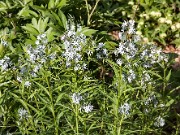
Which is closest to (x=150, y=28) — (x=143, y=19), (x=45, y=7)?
(x=143, y=19)

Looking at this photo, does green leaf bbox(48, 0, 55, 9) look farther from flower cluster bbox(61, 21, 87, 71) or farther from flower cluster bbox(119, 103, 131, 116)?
flower cluster bbox(119, 103, 131, 116)

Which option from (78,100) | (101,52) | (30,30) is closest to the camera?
(78,100)

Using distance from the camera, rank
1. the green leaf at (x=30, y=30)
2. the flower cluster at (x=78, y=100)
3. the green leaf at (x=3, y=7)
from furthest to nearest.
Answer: the green leaf at (x=3, y=7) → the green leaf at (x=30, y=30) → the flower cluster at (x=78, y=100)

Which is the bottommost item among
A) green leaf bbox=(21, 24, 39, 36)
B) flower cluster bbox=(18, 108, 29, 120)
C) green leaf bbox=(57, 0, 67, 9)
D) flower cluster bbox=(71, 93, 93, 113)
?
flower cluster bbox=(18, 108, 29, 120)

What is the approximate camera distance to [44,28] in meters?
3.78

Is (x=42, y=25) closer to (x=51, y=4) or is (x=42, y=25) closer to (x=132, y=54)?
(x=51, y=4)

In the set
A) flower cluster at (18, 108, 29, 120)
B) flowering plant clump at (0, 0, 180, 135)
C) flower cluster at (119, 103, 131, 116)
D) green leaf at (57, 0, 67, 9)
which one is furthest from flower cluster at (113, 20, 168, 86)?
green leaf at (57, 0, 67, 9)

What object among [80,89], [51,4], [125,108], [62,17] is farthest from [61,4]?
[125,108]

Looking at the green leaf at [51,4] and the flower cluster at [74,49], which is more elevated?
the green leaf at [51,4]

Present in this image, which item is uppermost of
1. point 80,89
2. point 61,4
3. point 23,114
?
point 61,4

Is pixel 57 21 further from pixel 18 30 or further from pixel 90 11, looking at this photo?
pixel 90 11

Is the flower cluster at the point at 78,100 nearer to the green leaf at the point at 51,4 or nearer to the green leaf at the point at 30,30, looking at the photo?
the green leaf at the point at 30,30

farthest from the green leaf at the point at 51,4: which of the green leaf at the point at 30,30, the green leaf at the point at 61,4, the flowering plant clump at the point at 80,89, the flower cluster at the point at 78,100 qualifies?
the flower cluster at the point at 78,100

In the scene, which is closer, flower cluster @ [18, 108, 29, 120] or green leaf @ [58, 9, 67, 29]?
flower cluster @ [18, 108, 29, 120]
